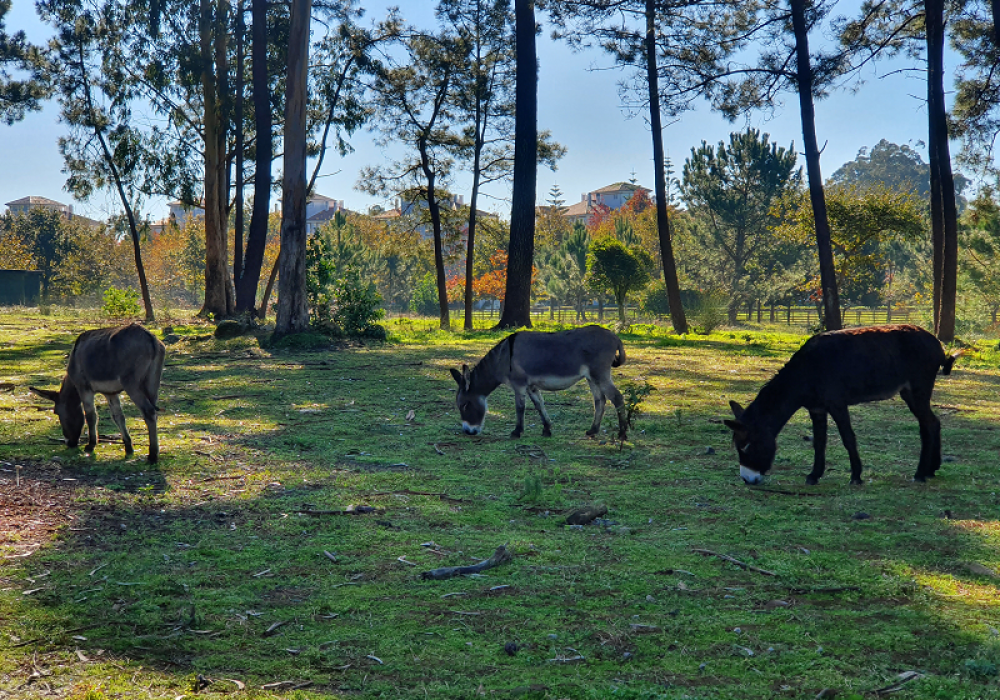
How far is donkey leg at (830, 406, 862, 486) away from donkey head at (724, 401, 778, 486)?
0.69 m

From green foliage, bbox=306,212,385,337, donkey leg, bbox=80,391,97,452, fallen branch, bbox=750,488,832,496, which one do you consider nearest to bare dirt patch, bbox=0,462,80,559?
donkey leg, bbox=80,391,97,452

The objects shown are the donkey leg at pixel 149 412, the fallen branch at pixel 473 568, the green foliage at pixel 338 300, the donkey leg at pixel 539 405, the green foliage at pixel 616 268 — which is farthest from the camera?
the green foliage at pixel 616 268

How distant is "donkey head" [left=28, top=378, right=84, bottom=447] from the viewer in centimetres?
962

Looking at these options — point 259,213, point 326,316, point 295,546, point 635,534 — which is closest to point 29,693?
point 295,546

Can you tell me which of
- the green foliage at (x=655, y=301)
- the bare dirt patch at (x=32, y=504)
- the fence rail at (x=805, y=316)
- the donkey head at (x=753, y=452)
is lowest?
the bare dirt patch at (x=32, y=504)

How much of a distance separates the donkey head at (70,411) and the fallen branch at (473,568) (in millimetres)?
6204

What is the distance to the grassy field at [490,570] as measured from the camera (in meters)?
4.12

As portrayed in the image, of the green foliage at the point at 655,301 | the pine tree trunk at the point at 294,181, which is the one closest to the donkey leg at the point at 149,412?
the pine tree trunk at the point at 294,181

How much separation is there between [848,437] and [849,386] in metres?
0.54

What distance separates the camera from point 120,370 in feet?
29.6

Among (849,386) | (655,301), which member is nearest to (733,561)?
(849,386)

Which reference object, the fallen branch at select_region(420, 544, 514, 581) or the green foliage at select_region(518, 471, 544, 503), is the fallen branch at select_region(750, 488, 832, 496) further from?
the fallen branch at select_region(420, 544, 514, 581)

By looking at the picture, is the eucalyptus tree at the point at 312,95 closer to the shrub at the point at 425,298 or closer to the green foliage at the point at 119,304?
the green foliage at the point at 119,304

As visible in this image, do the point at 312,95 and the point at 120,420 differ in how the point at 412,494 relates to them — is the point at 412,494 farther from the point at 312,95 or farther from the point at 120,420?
the point at 312,95
